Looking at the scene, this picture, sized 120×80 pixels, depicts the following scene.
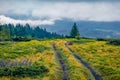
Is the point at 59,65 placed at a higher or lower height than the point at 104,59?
lower

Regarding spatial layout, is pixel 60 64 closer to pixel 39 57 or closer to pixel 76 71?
pixel 76 71

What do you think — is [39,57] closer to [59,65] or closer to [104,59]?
[59,65]

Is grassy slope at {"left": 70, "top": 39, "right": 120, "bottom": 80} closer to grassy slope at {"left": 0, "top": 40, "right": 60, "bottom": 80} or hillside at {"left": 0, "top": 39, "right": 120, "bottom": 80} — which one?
hillside at {"left": 0, "top": 39, "right": 120, "bottom": 80}

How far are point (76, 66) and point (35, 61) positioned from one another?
13856 millimetres

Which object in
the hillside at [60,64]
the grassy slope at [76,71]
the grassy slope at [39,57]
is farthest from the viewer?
the grassy slope at [39,57]

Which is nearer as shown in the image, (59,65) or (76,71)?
(76,71)

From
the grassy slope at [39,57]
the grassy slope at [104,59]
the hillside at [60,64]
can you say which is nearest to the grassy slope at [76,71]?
the hillside at [60,64]

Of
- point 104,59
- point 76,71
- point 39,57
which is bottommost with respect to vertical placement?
point 76,71

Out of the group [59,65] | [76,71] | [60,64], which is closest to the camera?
[76,71]

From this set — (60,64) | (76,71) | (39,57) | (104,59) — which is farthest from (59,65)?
(104,59)

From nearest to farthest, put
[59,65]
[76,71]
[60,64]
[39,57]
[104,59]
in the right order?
[76,71] → [59,65] → [60,64] → [104,59] → [39,57]

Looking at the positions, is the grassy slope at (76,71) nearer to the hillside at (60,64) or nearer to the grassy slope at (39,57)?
the hillside at (60,64)

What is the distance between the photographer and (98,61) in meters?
98.2

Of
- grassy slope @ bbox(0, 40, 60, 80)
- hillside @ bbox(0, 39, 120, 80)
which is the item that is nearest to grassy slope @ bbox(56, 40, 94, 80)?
hillside @ bbox(0, 39, 120, 80)
